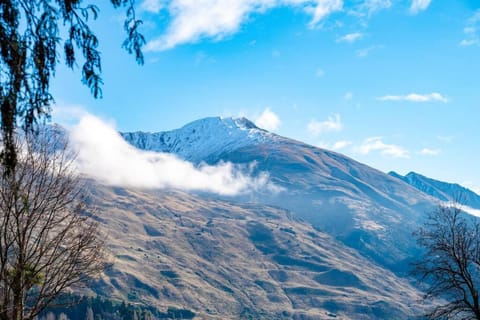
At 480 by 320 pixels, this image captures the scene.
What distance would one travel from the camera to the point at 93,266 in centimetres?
2408

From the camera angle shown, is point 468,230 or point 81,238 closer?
point 81,238

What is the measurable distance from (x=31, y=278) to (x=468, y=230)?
24135mm

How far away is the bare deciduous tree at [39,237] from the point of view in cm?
1972

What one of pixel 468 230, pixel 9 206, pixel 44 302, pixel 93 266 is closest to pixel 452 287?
pixel 468 230

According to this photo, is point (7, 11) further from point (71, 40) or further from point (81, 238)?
point (81, 238)

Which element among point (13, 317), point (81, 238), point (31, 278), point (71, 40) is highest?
point (71, 40)

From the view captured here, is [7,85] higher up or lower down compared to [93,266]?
higher up

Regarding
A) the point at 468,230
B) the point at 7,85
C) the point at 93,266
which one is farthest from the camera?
the point at 468,230

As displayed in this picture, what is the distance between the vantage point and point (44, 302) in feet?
69.4

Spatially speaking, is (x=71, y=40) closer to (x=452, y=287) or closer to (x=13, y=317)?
(x=13, y=317)

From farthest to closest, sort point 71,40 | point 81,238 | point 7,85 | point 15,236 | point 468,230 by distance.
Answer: point 468,230
point 81,238
point 15,236
point 71,40
point 7,85

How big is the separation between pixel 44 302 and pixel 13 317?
2.25m

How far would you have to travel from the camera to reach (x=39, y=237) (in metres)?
21.2

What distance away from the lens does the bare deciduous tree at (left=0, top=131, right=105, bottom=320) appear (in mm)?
19719
